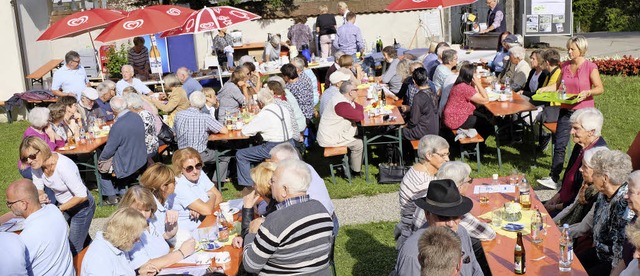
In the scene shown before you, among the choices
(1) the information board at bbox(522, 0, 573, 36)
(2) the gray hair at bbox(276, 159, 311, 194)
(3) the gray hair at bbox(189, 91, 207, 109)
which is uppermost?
(1) the information board at bbox(522, 0, 573, 36)

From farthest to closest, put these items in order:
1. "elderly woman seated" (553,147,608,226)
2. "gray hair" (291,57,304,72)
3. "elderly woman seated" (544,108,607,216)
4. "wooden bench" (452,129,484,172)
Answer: "gray hair" (291,57,304,72) < "wooden bench" (452,129,484,172) < "elderly woman seated" (544,108,607,216) < "elderly woman seated" (553,147,608,226)

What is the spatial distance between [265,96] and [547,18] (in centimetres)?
1081

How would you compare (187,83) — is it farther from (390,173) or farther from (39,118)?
(390,173)

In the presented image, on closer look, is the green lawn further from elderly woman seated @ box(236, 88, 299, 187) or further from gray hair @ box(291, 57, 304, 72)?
gray hair @ box(291, 57, 304, 72)

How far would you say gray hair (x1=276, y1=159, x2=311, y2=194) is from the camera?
5227mm

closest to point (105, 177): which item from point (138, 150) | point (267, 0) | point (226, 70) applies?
point (138, 150)

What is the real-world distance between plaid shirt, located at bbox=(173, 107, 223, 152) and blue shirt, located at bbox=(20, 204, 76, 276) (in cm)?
418

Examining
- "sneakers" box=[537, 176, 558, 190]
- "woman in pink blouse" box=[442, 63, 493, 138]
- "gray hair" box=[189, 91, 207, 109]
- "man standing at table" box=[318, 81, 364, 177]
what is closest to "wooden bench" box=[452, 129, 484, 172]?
"woman in pink blouse" box=[442, 63, 493, 138]

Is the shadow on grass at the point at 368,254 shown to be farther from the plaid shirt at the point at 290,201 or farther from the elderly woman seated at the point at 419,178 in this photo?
the plaid shirt at the point at 290,201

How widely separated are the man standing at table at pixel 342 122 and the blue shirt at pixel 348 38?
7626mm

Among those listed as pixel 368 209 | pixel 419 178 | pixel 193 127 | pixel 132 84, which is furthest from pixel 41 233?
pixel 132 84

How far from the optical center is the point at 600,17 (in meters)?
28.0

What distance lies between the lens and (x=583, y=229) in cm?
622

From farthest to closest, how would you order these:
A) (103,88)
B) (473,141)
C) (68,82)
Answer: (68,82) < (103,88) < (473,141)
